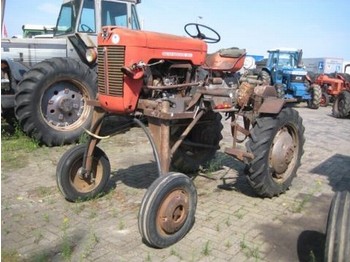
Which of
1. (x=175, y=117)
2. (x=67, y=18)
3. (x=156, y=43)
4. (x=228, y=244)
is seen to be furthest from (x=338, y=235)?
(x=67, y=18)

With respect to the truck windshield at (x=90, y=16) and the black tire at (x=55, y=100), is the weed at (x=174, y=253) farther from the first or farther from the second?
the truck windshield at (x=90, y=16)

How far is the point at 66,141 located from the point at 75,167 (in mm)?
2810

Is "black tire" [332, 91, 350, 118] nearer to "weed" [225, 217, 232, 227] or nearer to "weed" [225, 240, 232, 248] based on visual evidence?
"weed" [225, 217, 232, 227]

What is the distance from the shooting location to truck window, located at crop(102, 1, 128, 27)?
323 inches

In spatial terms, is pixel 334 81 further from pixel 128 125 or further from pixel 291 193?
pixel 128 125

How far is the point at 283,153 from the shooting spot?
4477mm

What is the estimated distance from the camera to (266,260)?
10.5ft

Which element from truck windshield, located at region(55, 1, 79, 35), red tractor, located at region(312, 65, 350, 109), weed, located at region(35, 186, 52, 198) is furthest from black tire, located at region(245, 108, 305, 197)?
red tractor, located at region(312, 65, 350, 109)

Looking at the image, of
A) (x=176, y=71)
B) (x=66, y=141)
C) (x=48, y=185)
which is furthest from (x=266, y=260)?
(x=66, y=141)

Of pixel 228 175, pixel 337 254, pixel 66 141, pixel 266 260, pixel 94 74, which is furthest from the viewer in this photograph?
pixel 94 74

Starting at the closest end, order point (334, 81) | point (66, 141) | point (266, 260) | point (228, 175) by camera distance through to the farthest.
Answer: point (266, 260), point (228, 175), point (66, 141), point (334, 81)

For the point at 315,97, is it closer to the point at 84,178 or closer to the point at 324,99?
the point at 324,99

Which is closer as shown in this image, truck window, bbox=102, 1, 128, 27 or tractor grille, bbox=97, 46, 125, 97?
tractor grille, bbox=97, 46, 125, 97

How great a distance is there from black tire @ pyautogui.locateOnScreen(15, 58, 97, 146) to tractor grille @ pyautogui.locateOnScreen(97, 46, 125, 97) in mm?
3186
